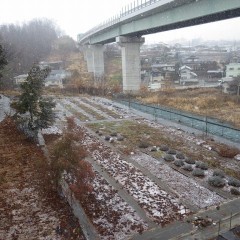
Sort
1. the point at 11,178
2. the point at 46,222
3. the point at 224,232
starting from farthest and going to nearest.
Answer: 1. the point at 11,178
2. the point at 46,222
3. the point at 224,232

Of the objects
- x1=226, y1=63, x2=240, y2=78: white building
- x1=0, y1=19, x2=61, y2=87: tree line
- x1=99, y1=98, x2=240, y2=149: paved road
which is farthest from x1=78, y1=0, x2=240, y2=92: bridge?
x1=226, y1=63, x2=240, y2=78: white building

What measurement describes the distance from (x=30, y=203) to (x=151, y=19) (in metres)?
26.5

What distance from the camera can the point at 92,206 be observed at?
1178cm

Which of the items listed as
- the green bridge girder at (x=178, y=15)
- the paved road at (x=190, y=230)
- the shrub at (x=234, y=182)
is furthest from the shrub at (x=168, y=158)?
the green bridge girder at (x=178, y=15)

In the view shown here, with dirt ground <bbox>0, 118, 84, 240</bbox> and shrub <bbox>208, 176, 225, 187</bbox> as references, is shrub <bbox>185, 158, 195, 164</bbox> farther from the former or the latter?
dirt ground <bbox>0, 118, 84, 240</bbox>

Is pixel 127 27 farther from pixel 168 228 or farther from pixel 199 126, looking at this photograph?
pixel 168 228

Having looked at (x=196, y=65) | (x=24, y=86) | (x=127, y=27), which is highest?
(x=127, y=27)

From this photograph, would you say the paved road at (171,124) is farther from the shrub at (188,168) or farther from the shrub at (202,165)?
the shrub at (188,168)

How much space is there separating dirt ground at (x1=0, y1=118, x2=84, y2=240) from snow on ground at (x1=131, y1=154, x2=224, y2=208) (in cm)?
488

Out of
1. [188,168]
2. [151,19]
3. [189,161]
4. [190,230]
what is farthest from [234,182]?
[151,19]

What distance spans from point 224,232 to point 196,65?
7970 cm

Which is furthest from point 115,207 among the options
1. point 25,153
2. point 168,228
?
point 25,153

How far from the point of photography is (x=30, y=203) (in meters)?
12.2

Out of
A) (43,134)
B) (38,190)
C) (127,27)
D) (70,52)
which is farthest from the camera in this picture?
(70,52)
